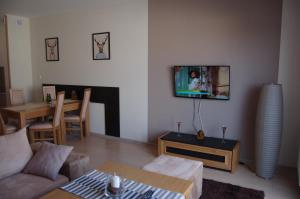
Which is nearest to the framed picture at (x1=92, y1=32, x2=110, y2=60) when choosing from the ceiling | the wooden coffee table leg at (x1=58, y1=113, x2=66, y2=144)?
the ceiling

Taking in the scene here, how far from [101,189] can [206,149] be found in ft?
6.08

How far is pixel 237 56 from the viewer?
349 centimetres

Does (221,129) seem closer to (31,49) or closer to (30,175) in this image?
(30,175)

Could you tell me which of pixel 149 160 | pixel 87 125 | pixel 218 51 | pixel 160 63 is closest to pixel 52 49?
pixel 87 125

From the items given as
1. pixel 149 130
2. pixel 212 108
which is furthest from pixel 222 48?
pixel 149 130

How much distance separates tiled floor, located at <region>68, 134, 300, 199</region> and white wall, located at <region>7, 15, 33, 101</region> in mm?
2107

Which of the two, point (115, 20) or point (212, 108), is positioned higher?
point (115, 20)

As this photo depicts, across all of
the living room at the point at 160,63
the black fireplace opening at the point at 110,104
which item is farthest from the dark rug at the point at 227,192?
the black fireplace opening at the point at 110,104

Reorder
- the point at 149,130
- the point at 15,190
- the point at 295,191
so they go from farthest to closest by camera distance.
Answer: the point at 149,130, the point at 295,191, the point at 15,190

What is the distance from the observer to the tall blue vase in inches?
119

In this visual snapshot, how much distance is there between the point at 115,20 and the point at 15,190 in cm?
333

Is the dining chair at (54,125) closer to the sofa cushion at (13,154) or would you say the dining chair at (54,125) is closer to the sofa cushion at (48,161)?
the sofa cushion at (13,154)

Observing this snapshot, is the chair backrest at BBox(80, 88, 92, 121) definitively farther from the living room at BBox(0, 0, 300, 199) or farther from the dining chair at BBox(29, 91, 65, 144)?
the dining chair at BBox(29, 91, 65, 144)

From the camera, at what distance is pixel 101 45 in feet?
15.5
